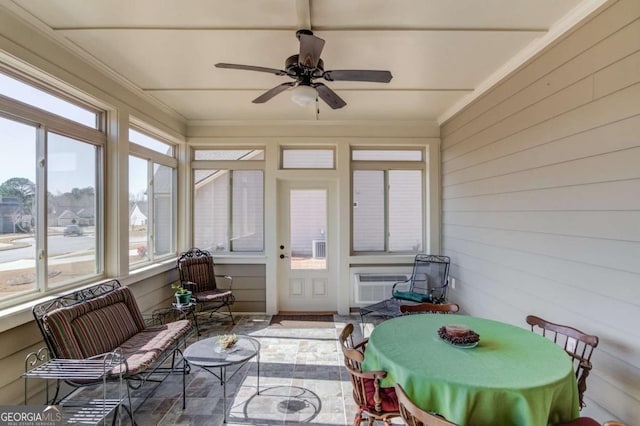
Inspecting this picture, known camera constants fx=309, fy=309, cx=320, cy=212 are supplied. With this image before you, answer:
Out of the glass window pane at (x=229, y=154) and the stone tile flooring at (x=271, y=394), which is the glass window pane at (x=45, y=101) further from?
the stone tile flooring at (x=271, y=394)

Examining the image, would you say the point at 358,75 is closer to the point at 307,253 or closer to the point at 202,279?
the point at 307,253

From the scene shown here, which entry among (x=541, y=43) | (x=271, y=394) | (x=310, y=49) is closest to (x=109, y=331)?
(x=271, y=394)

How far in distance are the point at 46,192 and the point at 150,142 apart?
67.4 inches

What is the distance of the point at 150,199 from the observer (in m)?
4.08

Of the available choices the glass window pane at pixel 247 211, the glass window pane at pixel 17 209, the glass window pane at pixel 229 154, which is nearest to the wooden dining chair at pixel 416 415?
the glass window pane at pixel 17 209

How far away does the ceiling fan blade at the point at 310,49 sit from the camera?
192cm

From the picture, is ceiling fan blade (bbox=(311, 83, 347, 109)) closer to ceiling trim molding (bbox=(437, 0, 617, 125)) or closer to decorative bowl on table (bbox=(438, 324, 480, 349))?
ceiling trim molding (bbox=(437, 0, 617, 125))

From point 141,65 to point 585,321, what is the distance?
4.30 m

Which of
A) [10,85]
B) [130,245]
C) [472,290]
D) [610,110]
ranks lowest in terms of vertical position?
[472,290]

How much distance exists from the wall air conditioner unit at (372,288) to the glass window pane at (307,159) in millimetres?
1813

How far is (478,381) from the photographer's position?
1476 mm

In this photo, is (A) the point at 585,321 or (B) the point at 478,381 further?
(A) the point at 585,321

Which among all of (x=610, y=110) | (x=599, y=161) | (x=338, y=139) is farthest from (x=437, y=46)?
(x=338, y=139)

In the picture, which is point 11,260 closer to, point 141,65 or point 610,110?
point 141,65
